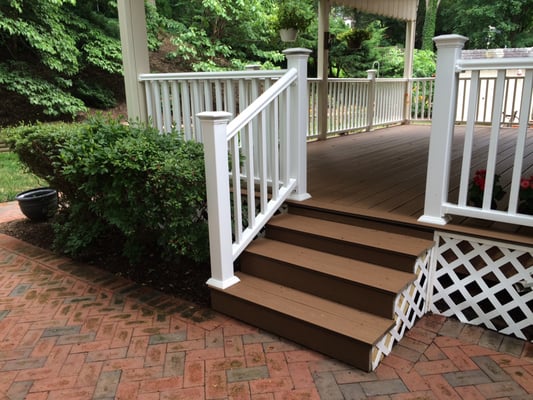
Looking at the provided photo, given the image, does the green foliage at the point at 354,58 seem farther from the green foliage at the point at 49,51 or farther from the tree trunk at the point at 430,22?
the green foliage at the point at 49,51

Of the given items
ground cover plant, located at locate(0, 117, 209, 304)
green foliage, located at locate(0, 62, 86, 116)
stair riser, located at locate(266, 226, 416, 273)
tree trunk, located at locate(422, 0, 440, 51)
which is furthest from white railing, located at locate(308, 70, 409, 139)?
tree trunk, located at locate(422, 0, 440, 51)

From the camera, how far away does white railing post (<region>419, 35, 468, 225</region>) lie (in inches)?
100

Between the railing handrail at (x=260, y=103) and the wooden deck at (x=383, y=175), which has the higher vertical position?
the railing handrail at (x=260, y=103)

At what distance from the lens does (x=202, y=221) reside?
3.25m

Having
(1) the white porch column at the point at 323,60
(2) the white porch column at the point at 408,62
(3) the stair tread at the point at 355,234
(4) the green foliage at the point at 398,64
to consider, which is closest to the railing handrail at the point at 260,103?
(3) the stair tread at the point at 355,234

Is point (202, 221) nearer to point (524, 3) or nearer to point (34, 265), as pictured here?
point (34, 265)

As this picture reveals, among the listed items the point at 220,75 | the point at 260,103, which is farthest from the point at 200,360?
the point at 220,75

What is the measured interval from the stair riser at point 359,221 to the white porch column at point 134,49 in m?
1.88

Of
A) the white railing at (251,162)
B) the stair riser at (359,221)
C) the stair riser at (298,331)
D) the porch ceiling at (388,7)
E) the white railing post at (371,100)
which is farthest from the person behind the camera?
the white railing post at (371,100)

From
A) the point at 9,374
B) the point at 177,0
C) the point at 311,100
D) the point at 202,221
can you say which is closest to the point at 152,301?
the point at 202,221

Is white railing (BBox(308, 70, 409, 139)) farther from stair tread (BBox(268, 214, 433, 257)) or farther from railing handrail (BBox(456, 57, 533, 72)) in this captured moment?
railing handrail (BBox(456, 57, 533, 72))

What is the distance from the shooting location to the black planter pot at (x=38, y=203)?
15.4ft

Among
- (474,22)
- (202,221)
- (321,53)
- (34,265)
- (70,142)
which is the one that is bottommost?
(34,265)

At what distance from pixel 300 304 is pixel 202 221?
3.37 ft
